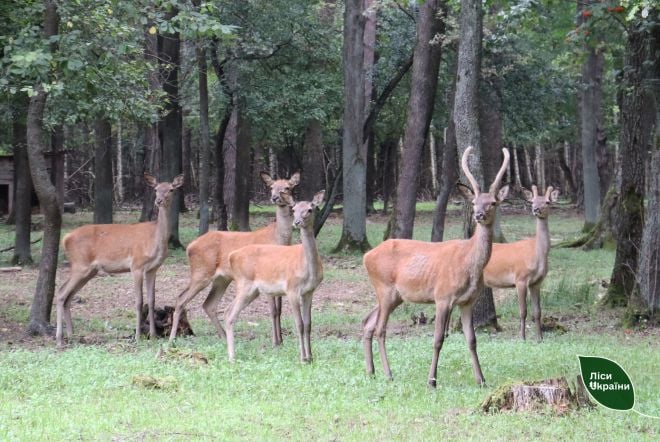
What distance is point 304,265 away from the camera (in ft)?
31.7

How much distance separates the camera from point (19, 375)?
8.41 metres

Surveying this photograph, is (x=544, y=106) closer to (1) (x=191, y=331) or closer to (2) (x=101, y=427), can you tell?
(1) (x=191, y=331)

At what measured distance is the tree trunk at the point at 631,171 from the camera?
41.1 ft

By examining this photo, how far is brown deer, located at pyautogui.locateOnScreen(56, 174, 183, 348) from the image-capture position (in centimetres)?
1173

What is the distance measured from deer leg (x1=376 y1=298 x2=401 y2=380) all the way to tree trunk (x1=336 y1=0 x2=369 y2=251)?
463 inches

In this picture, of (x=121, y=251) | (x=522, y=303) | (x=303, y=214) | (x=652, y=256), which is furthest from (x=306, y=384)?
(x=652, y=256)

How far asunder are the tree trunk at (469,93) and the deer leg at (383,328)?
285cm

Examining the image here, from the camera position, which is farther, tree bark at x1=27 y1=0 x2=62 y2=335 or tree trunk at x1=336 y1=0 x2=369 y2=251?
tree trunk at x1=336 y1=0 x2=369 y2=251

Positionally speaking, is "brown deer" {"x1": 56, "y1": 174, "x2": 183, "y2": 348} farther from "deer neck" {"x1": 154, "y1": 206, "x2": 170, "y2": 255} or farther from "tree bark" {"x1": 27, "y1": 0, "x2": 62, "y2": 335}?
"tree bark" {"x1": 27, "y1": 0, "x2": 62, "y2": 335}

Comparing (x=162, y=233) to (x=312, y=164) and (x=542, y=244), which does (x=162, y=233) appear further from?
(x=312, y=164)

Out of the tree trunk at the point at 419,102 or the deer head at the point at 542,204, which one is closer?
the deer head at the point at 542,204

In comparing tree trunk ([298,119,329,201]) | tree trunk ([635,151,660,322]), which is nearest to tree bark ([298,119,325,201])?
tree trunk ([298,119,329,201])

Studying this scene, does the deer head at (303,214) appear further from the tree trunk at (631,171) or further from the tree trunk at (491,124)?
the tree trunk at (491,124)

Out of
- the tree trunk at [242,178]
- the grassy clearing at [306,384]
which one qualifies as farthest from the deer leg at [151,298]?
the tree trunk at [242,178]
